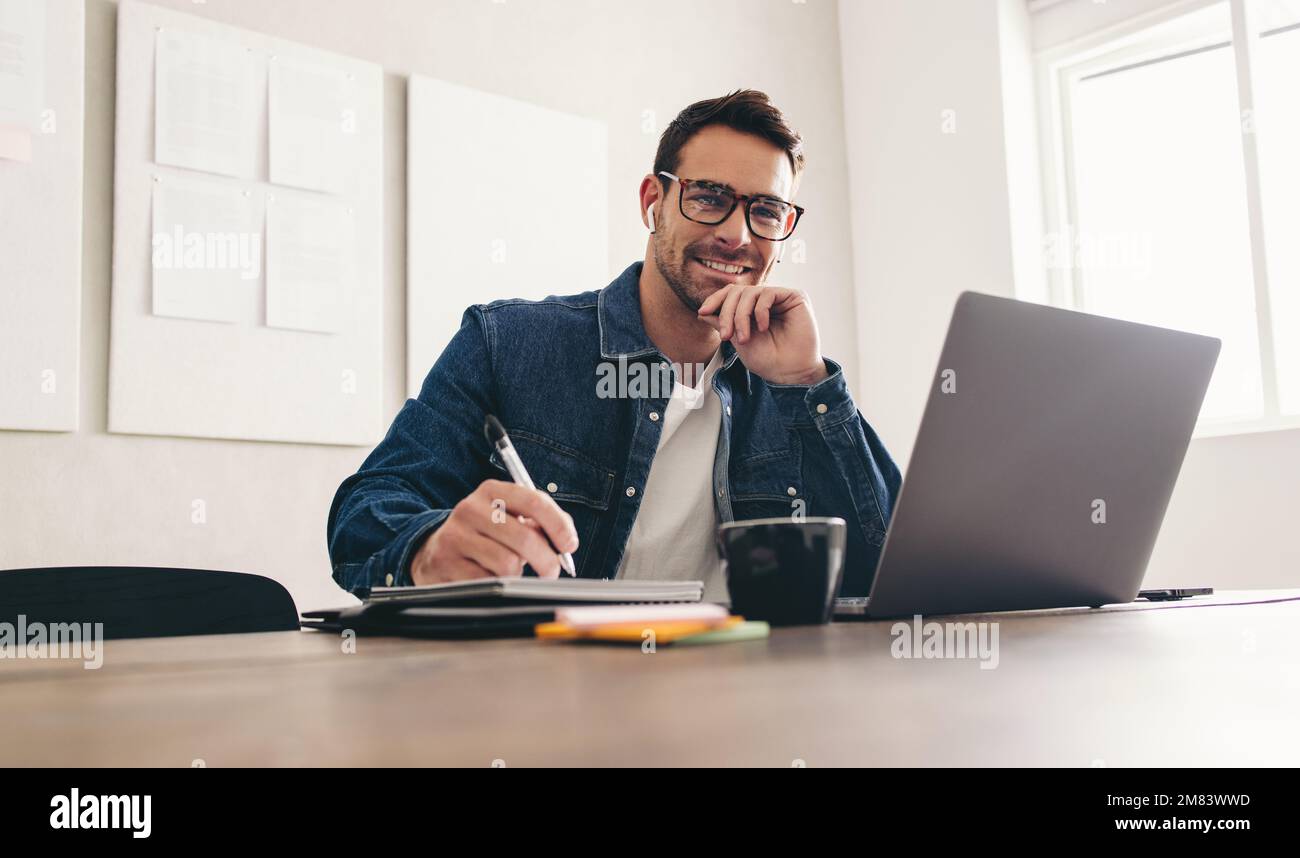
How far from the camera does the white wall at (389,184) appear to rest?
2.08m

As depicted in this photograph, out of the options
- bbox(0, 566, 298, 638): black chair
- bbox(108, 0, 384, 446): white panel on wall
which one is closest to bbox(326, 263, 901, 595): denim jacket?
bbox(0, 566, 298, 638): black chair

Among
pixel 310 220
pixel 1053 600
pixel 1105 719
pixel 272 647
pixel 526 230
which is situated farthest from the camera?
pixel 526 230

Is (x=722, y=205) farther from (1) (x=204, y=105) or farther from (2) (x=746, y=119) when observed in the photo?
(1) (x=204, y=105)

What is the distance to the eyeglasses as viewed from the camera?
5.27 feet

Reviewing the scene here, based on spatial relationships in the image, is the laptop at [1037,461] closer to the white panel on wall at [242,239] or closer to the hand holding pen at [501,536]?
the hand holding pen at [501,536]

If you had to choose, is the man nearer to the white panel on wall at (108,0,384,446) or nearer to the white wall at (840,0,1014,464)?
the white panel on wall at (108,0,384,446)

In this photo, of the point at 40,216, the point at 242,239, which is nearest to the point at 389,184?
the point at 242,239

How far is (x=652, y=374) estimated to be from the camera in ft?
4.87

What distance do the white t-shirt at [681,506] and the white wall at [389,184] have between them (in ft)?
3.87

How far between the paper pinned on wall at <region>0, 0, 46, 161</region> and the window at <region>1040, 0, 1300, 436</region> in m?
2.79

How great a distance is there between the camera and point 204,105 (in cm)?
229

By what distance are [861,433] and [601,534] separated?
1.16 feet
